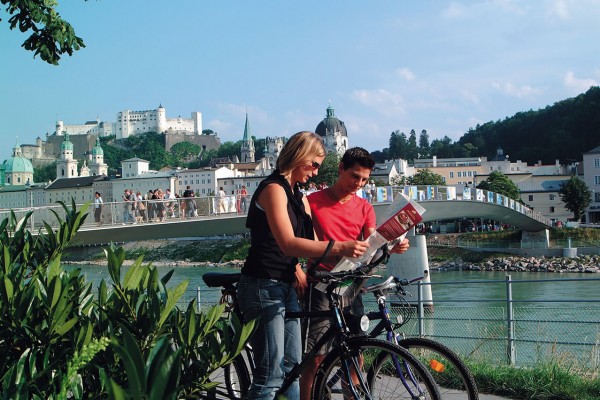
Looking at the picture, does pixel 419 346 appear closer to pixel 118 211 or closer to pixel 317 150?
pixel 317 150

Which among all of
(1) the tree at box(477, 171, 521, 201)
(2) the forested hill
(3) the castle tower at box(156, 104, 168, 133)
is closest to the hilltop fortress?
(3) the castle tower at box(156, 104, 168, 133)

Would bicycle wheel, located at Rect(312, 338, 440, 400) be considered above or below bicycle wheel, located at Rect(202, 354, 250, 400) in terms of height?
above

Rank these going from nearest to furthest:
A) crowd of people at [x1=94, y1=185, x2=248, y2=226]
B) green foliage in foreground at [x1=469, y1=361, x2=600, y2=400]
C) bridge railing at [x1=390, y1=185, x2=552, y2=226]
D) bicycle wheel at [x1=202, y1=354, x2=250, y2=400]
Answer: bicycle wheel at [x1=202, y1=354, x2=250, y2=400] → green foliage in foreground at [x1=469, y1=361, x2=600, y2=400] → crowd of people at [x1=94, y1=185, x2=248, y2=226] → bridge railing at [x1=390, y1=185, x2=552, y2=226]

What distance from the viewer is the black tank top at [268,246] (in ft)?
11.2

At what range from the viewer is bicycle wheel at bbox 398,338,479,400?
10.7 ft

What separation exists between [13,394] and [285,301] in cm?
150

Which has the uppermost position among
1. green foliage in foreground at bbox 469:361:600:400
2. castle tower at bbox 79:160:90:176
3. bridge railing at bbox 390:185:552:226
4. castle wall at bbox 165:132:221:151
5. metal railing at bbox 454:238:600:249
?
castle wall at bbox 165:132:221:151

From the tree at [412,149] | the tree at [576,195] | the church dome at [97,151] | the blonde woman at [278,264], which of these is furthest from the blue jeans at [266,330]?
the church dome at [97,151]

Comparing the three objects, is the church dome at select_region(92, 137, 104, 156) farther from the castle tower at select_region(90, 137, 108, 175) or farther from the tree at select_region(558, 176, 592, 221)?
the tree at select_region(558, 176, 592, 221)

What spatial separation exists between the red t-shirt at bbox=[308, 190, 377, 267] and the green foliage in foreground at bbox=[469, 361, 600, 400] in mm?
1320

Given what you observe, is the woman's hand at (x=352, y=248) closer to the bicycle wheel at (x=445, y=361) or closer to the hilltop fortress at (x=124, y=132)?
the bicycle wheel at (x=445, y=361)

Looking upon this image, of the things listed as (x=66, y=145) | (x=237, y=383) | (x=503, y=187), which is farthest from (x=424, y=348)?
(x=66, y=145)

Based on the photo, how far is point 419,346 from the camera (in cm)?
334

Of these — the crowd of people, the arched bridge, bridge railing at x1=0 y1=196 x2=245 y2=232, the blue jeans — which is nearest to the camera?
the blue jeans
